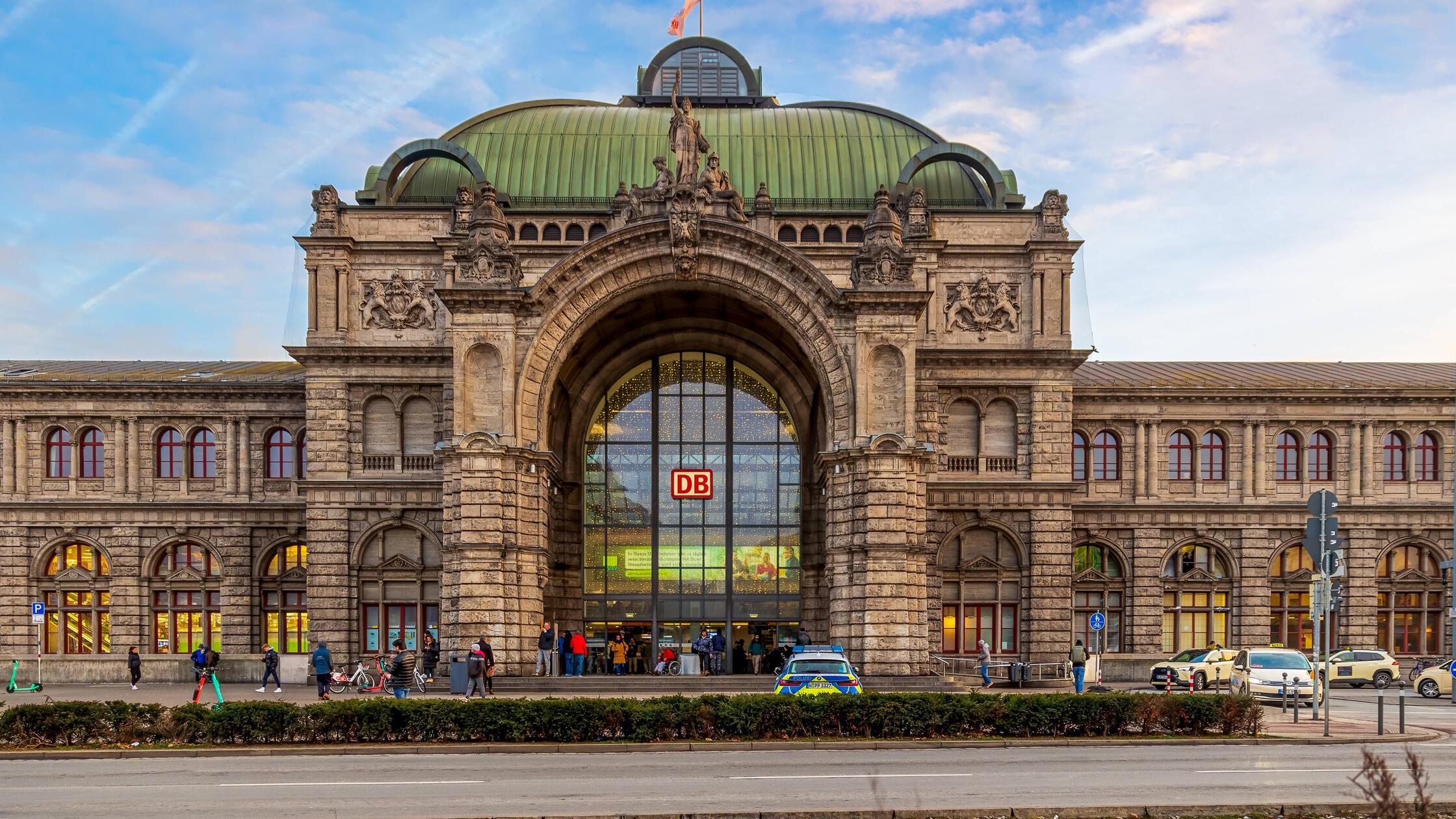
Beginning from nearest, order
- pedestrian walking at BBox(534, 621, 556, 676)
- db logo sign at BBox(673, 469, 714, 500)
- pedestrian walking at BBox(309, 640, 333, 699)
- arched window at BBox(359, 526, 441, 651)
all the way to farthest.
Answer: pedestrian walking at BBox(309, 640, 333, 699), pedestrian walking at BBox(534, 621, 556, 676), arched window at BBox(359, 526, 441, 651), db logo sign at BBox(673, 469, 714, 500)

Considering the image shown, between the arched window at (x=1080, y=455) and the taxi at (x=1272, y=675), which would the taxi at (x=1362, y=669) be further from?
the arched window at (x=1080, y=455)

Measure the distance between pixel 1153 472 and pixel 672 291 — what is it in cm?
2060

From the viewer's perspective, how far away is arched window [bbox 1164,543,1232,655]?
46688 millimetres

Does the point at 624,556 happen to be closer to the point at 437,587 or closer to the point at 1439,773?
the point at 437,587

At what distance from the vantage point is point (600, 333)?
134 feet

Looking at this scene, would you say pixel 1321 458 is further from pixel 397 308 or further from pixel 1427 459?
pixel 397 308

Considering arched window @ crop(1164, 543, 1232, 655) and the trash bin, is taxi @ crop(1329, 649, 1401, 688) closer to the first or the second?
arched window @ crop(1164, 543, 1232, 655)

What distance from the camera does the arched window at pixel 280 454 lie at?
46281 millimetres

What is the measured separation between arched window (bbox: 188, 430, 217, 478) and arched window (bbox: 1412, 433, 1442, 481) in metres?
46.0

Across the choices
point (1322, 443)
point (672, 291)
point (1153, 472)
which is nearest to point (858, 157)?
point (672, 291)

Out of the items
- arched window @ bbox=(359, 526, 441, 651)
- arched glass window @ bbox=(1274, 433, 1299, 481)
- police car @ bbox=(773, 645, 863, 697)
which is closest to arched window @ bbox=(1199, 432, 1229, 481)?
arched glass window @ bbox=(1274, 433, 1299, 481)

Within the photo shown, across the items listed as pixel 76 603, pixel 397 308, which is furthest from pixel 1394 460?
pixel 76 603

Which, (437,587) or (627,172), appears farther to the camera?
(627,172)

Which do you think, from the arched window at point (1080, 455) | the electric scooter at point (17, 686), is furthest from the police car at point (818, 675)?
the electric scooter at point (17, 686)
